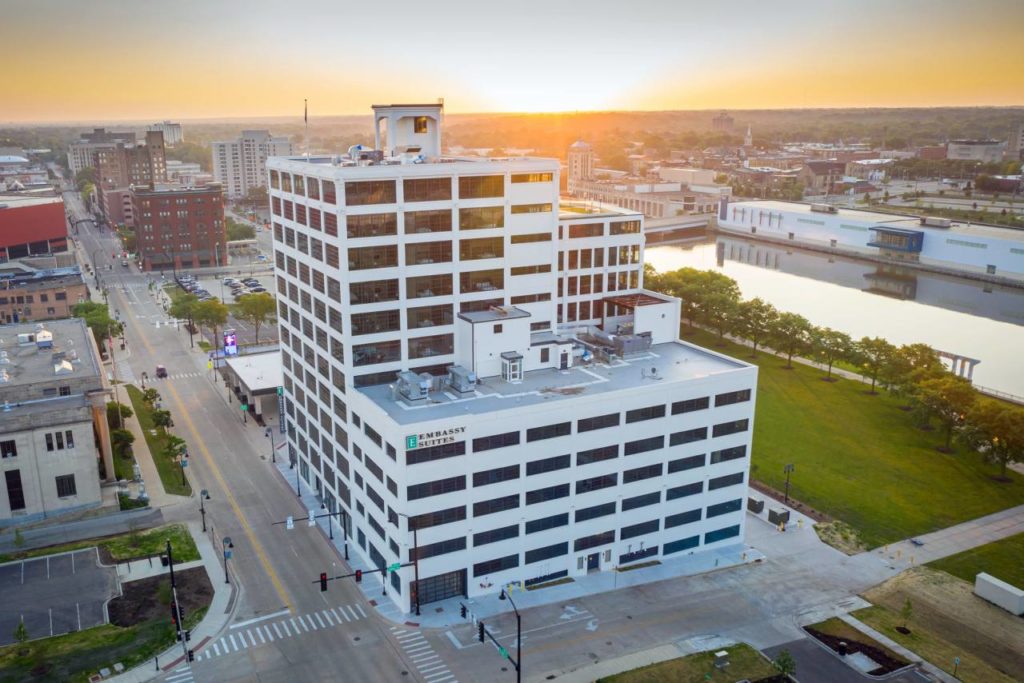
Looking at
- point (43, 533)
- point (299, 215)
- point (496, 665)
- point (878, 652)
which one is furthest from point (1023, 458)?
point (43, 533)

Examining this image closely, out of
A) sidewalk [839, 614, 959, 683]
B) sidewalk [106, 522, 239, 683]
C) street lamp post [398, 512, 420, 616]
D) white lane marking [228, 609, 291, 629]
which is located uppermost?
street lamp post [398, 512, 420, 616]

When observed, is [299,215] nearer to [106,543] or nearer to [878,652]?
[106,543]

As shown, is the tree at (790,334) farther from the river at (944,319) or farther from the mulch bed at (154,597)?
the mulch bed at (154,597)

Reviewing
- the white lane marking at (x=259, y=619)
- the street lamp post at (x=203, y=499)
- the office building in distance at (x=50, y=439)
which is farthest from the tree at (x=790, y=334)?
the office building in distance at (x=50, y=439)

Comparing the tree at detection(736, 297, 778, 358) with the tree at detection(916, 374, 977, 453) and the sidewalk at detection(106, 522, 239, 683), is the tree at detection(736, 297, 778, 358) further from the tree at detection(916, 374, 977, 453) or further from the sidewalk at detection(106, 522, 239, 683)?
the sidewalk at detection(106, 522, 239, 683)

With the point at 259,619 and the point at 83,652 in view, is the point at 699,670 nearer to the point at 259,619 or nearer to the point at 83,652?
the point at 259,619

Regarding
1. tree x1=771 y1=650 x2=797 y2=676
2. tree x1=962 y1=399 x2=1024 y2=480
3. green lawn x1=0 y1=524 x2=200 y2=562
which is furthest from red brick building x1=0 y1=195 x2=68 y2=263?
tree x1=962 y1=399 x2=1024 y2=480
